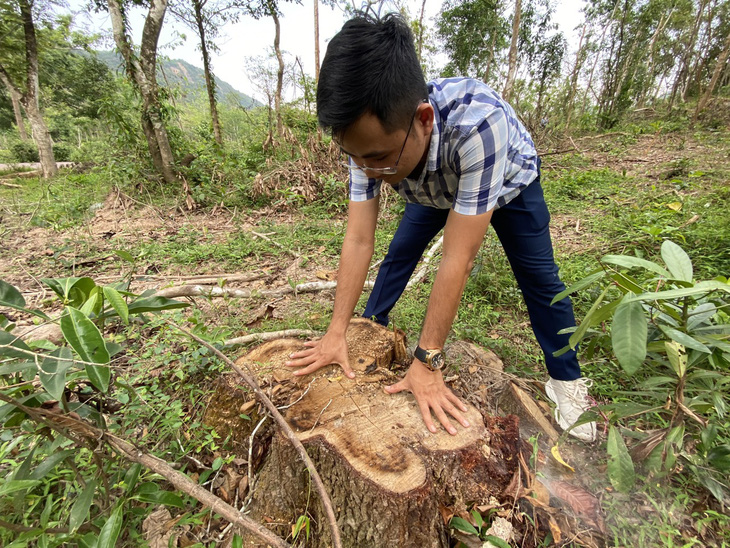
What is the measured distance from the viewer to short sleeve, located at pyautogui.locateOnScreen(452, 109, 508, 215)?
3.38ft

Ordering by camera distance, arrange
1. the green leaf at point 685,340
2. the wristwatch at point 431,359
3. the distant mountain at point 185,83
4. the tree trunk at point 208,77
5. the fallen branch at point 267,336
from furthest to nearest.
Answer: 1. the tree trunk at point 208,77
2. the distant mountain at point 185,83
3. the fallen branch at point 267,336
4. the wristwatch at point 431,359
5. the green leaf at point 685,340

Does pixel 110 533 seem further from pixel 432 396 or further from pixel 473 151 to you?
pixel 473 151

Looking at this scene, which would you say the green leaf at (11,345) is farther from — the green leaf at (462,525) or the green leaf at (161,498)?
the green leaf at (462,525)

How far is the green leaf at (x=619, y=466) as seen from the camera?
785 mm

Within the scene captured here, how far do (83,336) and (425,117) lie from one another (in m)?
1.03

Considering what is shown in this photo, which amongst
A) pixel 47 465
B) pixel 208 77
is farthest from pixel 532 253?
pixel 208 77

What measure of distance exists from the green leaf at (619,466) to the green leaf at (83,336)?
1135 mm

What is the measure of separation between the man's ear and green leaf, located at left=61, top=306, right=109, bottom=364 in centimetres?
98

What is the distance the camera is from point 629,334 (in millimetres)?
649

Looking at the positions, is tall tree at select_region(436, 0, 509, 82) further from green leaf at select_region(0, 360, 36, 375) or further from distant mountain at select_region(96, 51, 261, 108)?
green leaf at select_region(0, 360, 36, 375)

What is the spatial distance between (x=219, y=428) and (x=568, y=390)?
1.56 m

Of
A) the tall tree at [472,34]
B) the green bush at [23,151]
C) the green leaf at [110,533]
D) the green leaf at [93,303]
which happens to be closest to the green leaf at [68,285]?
the green leaf at [93,303]

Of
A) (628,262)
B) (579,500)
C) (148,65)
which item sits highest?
(148,65)

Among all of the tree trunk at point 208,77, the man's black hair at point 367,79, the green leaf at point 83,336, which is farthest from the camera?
the tree trunk at point 208,77
